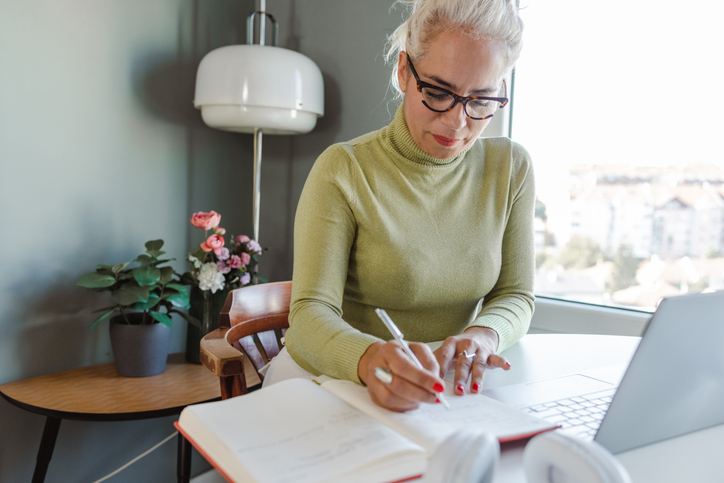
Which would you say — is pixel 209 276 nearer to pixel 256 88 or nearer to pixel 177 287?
pixel 177 287

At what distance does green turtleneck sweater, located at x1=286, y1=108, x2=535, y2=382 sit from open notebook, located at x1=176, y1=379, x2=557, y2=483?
325 mm

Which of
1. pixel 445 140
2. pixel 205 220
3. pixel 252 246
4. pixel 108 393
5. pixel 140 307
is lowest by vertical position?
pixel 108 393

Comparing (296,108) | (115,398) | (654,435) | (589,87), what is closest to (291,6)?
(296,108)

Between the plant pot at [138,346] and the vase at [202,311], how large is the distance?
0.13m

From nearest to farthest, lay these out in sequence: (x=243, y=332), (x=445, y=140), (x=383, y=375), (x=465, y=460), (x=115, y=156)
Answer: (x=465, y=460)
(x=383, y=375)
(x=445, y=140)
(x=243, y=332)
(x=115, y=156)

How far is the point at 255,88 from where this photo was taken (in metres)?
1.85

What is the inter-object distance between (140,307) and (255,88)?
2.59 ft

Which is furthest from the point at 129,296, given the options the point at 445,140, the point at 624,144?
the point at 624,144

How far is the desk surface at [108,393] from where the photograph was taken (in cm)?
147

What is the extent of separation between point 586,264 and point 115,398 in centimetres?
146

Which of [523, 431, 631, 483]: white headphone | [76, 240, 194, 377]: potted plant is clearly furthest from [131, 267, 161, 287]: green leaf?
[523, 431, 631, 483]: white headphone

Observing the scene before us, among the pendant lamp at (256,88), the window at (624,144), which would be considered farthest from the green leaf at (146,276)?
the window at (624,144)

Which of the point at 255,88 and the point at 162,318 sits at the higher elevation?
the point at 255,88

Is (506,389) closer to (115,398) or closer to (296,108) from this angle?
(115,398)
